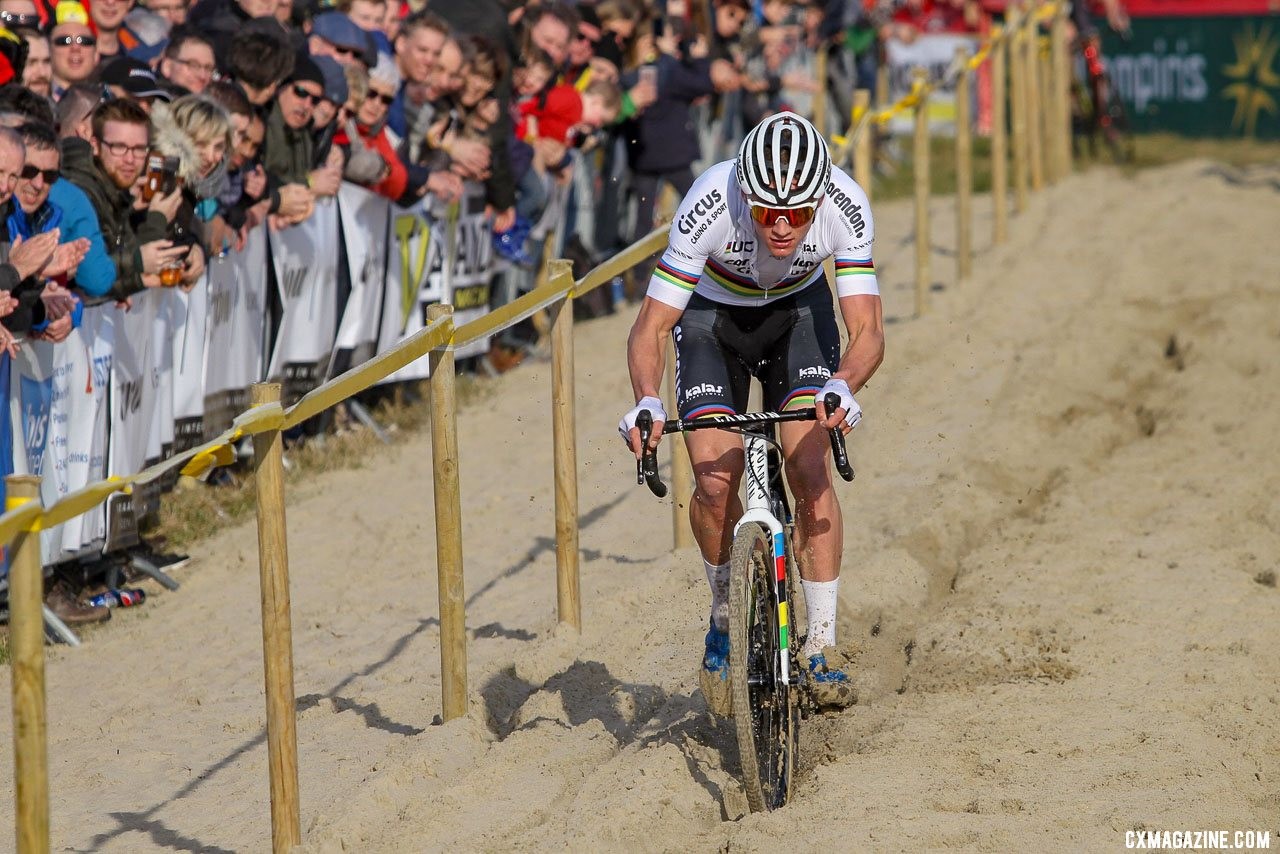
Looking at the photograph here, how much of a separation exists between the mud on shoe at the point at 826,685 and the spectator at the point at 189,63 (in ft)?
15.3

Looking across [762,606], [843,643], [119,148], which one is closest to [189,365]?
[119,148]

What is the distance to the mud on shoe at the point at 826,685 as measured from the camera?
237 inches

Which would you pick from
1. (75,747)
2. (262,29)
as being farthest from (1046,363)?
(75,747)

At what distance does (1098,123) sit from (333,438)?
15374 millimetres

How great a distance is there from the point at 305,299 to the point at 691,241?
180 inches

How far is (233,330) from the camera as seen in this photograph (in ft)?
30.5

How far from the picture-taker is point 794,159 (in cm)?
548

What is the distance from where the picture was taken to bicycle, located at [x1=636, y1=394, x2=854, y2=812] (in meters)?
5.30

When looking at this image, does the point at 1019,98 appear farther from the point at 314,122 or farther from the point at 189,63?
the point at 189,63

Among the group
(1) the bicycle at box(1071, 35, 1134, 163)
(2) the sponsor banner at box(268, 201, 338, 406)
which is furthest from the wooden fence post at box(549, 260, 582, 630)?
(1) the bicycle at box(1071, 35, 1134, 163)

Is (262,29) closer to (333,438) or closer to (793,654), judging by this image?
(333,438)

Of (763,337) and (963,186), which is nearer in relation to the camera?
(763,337)

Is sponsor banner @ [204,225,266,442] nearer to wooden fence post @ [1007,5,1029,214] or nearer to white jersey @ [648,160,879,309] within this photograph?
white jersey @ [648,160,879,309]

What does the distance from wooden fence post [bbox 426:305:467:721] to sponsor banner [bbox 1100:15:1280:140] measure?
2053cm
